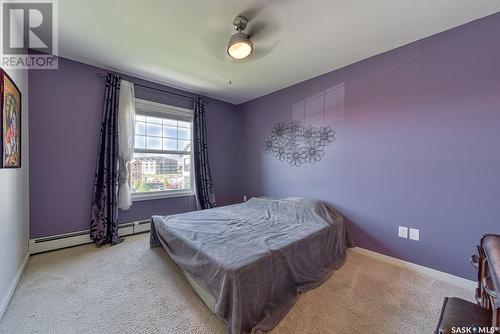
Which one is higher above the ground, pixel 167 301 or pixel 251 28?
pixel 251 28

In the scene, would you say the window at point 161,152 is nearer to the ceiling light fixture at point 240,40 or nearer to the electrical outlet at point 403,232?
the ceiling light fixture at point 240,40

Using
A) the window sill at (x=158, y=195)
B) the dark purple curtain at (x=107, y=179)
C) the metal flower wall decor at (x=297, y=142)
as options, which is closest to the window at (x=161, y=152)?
the window sill at (x=158, y=195)

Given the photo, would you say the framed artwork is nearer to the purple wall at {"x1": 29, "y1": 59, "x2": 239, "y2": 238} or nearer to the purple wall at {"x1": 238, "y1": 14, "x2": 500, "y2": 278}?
the purple wall at {"x1": 29, "y1": 59, "x2": 239, "y2": 238}

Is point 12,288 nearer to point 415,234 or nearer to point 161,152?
point 161,152

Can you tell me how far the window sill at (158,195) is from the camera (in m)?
3.02

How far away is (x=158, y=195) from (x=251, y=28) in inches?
105

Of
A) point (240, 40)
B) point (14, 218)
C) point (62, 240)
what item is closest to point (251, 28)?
point (240, 40)

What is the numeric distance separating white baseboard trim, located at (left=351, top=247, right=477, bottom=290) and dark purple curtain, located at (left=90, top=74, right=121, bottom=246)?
3.18 metres

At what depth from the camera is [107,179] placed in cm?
263

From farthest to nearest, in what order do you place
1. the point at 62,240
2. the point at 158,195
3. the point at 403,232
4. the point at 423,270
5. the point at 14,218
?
the point at 158,195 < the point at 62,240 < the point at 403,232 < the point at 423,270 < the point at 14,218

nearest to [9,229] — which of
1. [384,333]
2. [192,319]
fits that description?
Result: [192,319]

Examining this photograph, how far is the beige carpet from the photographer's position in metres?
1.34

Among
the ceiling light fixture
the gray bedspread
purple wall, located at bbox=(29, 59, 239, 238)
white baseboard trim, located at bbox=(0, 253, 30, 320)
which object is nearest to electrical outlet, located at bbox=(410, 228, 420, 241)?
the gray bedspread

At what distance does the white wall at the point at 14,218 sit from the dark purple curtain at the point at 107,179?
61cm
